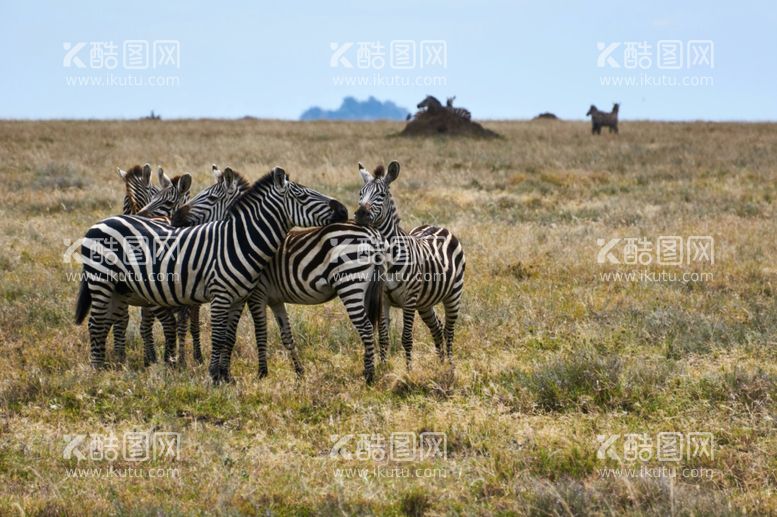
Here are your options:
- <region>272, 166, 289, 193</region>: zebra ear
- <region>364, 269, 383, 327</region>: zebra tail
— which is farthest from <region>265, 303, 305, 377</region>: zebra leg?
<region>272, 166, 289, 193</region>: zebra ear

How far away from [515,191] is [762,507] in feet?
49.7

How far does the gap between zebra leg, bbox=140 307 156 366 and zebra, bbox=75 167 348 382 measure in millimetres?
619

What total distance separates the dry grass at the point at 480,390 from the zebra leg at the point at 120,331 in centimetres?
38

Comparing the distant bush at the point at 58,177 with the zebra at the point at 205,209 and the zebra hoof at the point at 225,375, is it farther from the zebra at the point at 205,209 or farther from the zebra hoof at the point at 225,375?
the zebra hoof at the point at 225,375

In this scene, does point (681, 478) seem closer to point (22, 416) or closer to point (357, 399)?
point (357, 399)

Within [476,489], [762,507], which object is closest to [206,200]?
[476,489]

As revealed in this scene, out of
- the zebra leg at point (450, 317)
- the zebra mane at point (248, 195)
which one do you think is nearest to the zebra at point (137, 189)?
the zebra mane at point (248, 195)

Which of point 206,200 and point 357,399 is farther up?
point 206,200

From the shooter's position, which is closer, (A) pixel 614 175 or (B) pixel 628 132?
(A) pixel 614 175

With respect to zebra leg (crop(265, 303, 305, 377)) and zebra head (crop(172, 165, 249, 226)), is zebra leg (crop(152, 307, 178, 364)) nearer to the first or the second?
zebra head (crop(172, 165, 249, 226))

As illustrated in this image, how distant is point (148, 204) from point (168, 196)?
0.27 metres

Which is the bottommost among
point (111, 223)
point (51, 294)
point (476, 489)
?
point (476, 489)

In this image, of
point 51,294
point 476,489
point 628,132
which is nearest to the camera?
point 476,489

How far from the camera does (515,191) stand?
1991cm
